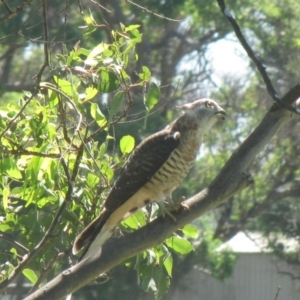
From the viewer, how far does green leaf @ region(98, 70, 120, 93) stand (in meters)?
3.21

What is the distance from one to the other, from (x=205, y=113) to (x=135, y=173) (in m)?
0.59

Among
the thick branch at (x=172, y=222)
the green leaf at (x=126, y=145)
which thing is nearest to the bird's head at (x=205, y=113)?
the green leaf at (x=126, y=145)

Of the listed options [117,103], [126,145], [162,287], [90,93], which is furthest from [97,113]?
[162,287]

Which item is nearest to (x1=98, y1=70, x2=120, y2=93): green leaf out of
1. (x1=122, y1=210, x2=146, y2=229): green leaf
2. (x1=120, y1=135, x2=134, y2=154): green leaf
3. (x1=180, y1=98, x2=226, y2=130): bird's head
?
(x1=120, y1=135, x2=134, y2=154): green leaf

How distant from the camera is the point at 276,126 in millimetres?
3156

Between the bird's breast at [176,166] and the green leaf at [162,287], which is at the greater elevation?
the bird's breast at [176,166]

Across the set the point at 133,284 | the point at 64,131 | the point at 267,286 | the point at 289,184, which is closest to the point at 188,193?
the point at 133,284

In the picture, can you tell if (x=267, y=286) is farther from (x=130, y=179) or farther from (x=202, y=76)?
(x=130, y=179)

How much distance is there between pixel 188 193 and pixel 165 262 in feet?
35.8

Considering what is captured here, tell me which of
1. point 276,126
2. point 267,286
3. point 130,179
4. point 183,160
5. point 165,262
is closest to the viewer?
point 276,126

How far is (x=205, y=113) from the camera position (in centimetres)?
432

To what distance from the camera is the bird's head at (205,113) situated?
14.0 ft

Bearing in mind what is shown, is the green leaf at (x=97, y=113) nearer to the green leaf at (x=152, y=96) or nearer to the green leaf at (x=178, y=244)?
the green leaf at (x=152, y=96)

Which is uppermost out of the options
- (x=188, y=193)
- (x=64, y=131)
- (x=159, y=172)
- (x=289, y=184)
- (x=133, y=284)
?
(x=289, y=184)
